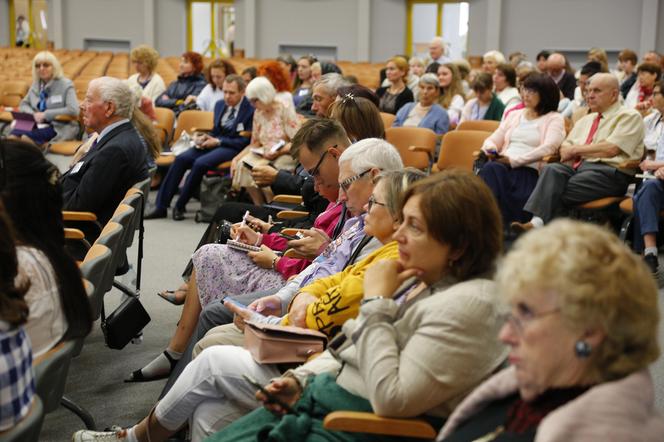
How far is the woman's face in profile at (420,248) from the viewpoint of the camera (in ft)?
6.69

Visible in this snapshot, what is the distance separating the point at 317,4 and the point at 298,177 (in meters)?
14.6

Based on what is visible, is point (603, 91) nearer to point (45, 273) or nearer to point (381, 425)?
point (381, 425)

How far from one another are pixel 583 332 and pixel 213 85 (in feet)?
25.5

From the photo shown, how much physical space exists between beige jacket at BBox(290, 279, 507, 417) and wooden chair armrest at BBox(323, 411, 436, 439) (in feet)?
0.07

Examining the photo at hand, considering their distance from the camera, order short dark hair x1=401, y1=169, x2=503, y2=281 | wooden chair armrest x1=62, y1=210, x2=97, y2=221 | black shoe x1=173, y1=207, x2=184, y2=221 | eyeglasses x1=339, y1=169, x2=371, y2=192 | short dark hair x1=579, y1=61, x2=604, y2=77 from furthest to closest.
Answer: short dark hair x1=579, y1=61, x2=604, y2=77, black shoe x1=173, y1=207, x2=184, y2=221, wooden chair armrest x1=62, y1=210, x2=97, y2=221, eyeglasses x1=339, y1=169, x2=371, y2=192, short dark hair x1=401, y1=169, x2=503, y2=281

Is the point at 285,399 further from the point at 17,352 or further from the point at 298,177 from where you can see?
the point at 298,177

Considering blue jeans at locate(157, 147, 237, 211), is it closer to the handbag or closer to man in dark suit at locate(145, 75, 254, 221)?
man in dark suit at locate(145, 75, 254, 221)

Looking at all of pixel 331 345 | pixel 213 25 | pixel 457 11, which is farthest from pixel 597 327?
pixel 213 25

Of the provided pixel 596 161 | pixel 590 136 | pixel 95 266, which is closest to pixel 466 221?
pixel 95 266

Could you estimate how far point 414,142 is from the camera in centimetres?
682

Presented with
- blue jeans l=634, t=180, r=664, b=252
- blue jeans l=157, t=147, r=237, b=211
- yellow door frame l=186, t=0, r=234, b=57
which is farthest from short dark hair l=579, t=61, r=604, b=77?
yellow door frame l=186, t=0, r=234, b=57

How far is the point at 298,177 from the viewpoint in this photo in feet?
17.7

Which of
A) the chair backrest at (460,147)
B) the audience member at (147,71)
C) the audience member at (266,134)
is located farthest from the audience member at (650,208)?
the audience member at (147,71)

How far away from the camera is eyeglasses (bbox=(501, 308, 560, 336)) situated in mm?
1396
